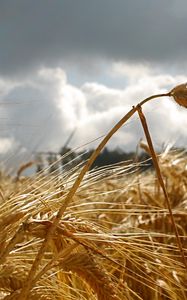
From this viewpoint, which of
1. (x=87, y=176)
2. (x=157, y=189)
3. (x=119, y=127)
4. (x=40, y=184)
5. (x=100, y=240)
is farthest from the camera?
(x=157, y=189)

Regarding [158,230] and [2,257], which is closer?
[2,257]

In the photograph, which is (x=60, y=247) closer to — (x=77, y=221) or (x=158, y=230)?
(x=77, y=221)

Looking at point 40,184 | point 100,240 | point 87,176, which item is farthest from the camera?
point 40,184

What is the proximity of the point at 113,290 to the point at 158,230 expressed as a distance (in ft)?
6.11

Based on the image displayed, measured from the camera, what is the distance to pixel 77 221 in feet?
4.42

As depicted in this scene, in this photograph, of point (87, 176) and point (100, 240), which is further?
point (87, 176)

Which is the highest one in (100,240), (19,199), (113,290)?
(19,199)

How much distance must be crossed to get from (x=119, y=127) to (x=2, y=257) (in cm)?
34

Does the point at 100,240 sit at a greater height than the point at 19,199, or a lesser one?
lesser

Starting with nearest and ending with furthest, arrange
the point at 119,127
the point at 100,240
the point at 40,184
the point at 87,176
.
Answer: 1. the point at 119,127
2. the point at 100,240
3. the point at 87,176
4. the point at 40,184

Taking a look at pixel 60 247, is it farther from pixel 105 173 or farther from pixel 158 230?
pixel 158 230

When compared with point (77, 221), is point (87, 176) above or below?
above

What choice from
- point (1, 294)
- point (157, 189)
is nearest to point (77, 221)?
point (1, 294)

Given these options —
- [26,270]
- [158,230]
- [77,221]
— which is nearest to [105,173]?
[77,221]
